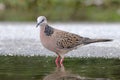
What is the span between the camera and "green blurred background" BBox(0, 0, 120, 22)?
1878 cm

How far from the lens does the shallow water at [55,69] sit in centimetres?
869

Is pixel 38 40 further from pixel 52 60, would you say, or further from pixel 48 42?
pixel 48 42

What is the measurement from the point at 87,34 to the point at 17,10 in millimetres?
4890

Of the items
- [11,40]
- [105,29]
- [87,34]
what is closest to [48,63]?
[11,40]

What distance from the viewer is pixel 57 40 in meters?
10.7

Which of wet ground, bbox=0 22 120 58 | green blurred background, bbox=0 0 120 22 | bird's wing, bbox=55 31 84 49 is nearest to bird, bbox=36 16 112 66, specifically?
bird's wing, bbox=55 31 84 49

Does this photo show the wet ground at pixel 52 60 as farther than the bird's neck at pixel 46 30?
No

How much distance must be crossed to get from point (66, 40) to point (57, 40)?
0.87 ft

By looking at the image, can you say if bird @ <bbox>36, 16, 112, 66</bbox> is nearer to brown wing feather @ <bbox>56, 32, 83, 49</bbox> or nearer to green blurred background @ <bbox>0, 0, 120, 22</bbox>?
brown wing feather @ <bbox>56, 32, 83, 49</bbox>

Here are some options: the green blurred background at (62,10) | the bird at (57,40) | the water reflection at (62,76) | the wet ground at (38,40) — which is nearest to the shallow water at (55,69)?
the water reflection at (62,76)

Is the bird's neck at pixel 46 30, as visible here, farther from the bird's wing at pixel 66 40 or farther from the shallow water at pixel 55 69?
the shallow water at pixel 55 69

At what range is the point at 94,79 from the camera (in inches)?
329

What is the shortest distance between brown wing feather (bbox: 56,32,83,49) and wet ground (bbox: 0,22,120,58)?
0.43m

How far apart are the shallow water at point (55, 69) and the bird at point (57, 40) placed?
20cm
